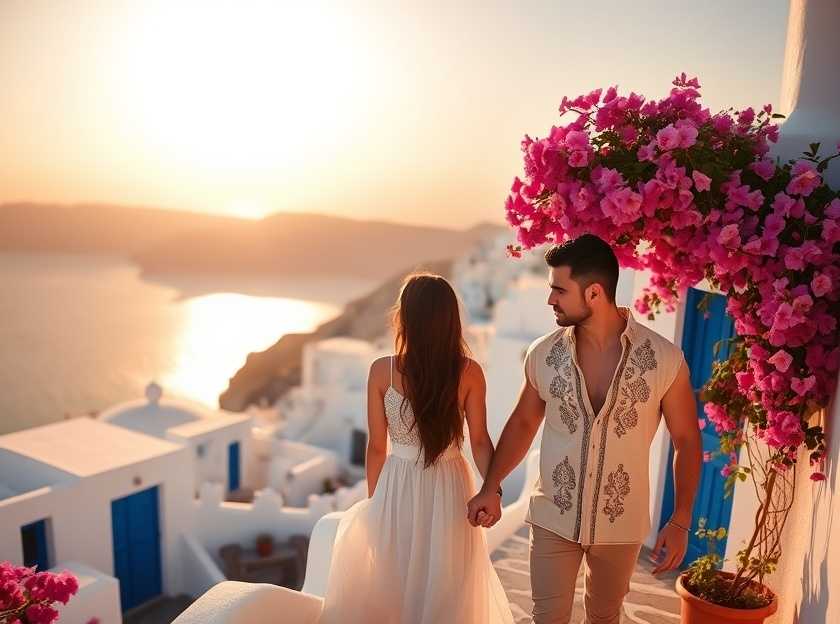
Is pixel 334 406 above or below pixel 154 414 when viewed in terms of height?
below

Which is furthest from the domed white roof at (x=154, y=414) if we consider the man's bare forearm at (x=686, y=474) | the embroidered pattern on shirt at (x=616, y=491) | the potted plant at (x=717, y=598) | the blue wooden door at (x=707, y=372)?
the man's bare forearm at (x=686, y=474)

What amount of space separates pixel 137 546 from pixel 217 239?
33592mm

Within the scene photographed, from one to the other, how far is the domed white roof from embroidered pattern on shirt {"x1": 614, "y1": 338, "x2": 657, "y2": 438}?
12.1 metres

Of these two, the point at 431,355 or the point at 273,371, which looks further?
the point at 273,371

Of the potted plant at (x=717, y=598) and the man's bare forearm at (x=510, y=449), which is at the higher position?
the man's bare forearm at (x=510, y=449)

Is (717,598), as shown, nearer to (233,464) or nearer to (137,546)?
(137,546)

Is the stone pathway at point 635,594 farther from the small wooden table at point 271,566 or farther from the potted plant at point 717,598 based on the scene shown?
the small wooden table at point 271,566

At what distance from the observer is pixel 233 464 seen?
45.5ft

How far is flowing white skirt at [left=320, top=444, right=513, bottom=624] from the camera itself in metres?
2.79

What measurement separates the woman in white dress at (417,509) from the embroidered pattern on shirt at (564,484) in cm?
28

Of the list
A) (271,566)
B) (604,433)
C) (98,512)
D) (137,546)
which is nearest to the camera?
(604,433)

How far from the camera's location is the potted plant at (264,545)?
11.2 meters

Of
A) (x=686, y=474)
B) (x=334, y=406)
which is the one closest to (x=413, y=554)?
(x=686, y=474)

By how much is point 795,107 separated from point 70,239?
33.8m
